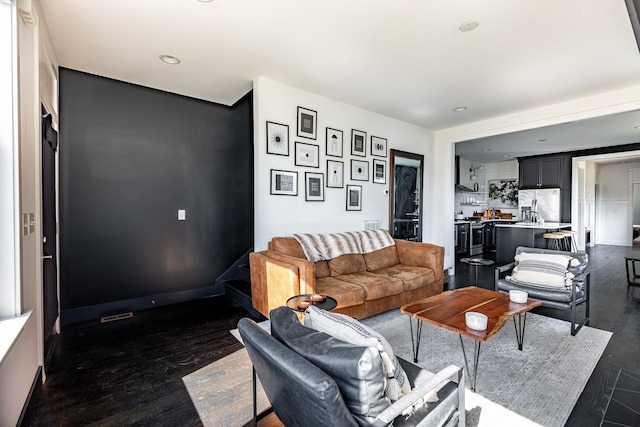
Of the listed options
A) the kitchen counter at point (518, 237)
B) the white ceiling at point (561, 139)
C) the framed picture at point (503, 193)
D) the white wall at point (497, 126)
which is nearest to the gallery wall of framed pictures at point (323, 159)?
the white wall at point (497, 126)

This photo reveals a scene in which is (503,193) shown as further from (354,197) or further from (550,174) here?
(354,197)

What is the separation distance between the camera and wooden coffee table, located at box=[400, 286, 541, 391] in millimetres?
2016

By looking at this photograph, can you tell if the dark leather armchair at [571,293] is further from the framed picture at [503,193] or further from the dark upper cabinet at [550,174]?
the framed picture at [503,193]

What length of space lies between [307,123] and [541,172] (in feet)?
23.5

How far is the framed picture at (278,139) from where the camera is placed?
3.52 m

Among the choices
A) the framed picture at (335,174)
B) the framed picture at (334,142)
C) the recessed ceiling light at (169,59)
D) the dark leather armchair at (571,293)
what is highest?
the recessed ceiling light at (169,59)

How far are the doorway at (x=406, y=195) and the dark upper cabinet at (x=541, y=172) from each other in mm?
4574

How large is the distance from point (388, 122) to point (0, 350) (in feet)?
15.9

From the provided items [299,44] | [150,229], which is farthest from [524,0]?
[150,229]

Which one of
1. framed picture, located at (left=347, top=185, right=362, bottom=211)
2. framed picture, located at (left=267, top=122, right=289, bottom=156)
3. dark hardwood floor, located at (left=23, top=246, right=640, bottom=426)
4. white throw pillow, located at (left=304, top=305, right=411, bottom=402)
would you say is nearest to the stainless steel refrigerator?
dark hardwood floor, located at (left=23, top=246, right=640, bottom=426)

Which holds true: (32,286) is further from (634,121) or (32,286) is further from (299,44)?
(634,121)

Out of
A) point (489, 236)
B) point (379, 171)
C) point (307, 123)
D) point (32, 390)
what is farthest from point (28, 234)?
point (489, 236)

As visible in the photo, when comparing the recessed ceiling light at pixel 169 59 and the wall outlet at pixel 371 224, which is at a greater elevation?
the recessed ceiling light at pixel 169 59

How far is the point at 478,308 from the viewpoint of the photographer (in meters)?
2.41
